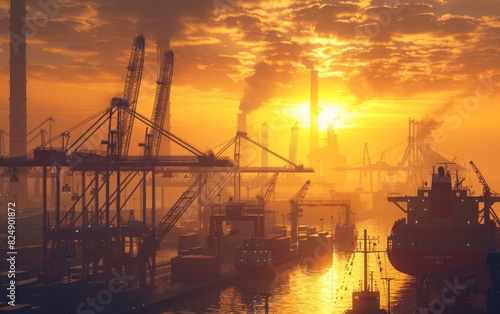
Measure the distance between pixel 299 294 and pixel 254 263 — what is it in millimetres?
11487

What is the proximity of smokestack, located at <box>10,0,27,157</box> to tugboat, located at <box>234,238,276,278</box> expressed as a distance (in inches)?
4112

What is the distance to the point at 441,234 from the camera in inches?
3162

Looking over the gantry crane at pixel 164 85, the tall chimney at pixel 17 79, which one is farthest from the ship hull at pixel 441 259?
the tall chimney at pixel 17 79

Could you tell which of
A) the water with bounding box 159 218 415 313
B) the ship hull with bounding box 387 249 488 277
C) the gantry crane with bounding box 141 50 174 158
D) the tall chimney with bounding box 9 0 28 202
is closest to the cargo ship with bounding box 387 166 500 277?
the ship hull with bounding box 387 249 488 277

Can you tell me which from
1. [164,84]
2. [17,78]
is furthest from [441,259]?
[17,78]

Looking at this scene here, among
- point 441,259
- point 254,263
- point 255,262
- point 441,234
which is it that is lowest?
point 254,263

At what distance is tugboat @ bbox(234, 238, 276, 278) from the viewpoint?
90.2 meters

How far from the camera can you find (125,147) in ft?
321

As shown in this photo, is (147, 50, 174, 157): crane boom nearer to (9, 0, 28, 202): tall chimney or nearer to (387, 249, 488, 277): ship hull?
(387, 249, 488, 277): ship hull

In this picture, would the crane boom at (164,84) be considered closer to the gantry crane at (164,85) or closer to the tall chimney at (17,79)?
the gantry crane at (164,85)

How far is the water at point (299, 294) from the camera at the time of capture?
70.3m

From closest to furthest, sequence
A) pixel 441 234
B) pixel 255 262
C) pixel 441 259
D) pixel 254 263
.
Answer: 1. pixel 441 259
2. pixel 441 234
3. pixel 254 263
4. pixel 255 262

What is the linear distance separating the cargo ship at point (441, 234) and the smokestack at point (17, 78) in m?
120

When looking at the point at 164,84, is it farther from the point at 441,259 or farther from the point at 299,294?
the point at 441,259
